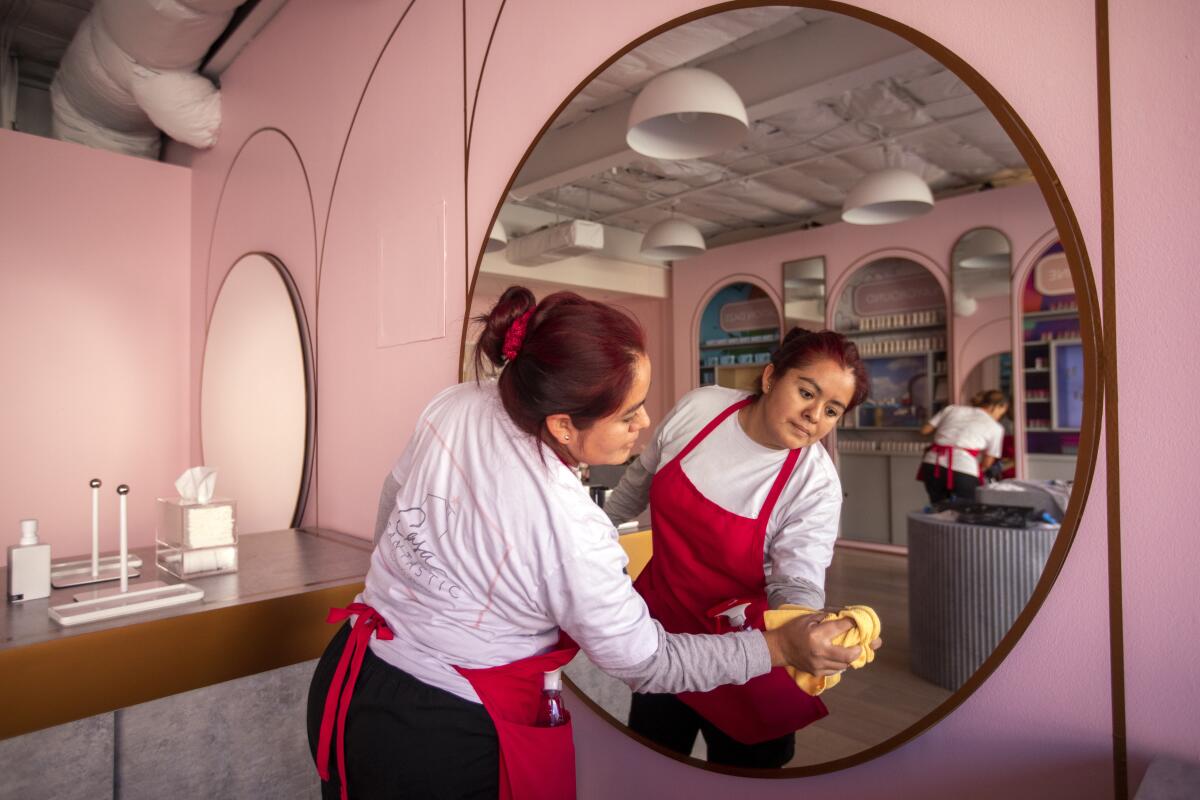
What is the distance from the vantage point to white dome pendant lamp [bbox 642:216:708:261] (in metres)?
1.51

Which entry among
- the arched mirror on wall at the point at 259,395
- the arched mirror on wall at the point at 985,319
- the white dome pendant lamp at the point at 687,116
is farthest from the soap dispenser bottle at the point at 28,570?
the arched mirror on wall at the point at 985,319

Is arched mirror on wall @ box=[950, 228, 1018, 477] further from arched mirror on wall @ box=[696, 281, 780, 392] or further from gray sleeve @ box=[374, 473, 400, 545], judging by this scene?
gray sleeve @ box=[374, 473, 400, 545]

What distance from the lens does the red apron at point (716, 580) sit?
4.39 feet

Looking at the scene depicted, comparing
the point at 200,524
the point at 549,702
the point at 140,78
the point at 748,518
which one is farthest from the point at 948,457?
the point at 140,78

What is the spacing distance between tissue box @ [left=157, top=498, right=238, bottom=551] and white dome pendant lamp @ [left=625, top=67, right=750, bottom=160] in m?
1.69

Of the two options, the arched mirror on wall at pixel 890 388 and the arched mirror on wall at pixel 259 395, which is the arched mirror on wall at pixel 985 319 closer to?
the arched mirror on wall at pixel 890 388

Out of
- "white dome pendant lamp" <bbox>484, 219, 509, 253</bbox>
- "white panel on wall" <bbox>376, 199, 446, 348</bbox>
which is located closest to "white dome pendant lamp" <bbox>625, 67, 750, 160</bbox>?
"white dome pendant lamp" <bbox>484, 219, 509, 253</bbox>

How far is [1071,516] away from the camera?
42.2 inches

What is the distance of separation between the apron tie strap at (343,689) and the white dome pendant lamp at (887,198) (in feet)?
3.50

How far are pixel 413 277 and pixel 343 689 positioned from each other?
145 centimetres

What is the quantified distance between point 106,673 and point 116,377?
9.81 ft

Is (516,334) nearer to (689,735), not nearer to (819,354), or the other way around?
(819,354)

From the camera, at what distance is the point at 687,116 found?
150 cm

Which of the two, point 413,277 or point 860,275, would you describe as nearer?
point 860,275
